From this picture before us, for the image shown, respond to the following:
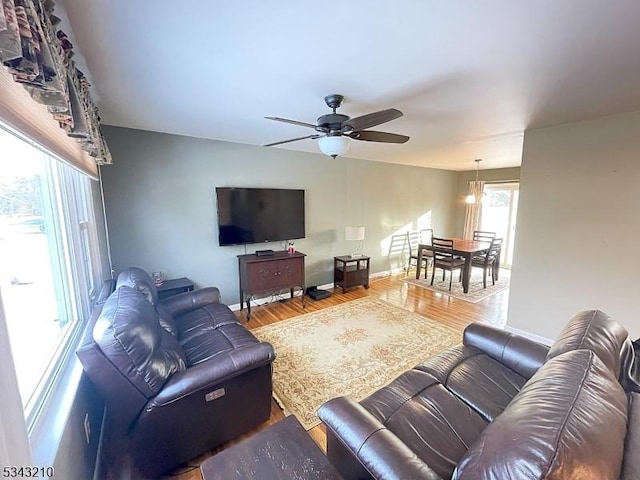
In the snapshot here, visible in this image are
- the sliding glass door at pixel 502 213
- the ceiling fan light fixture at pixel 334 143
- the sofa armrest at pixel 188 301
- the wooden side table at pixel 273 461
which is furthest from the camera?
the sliding glass door at pixel 502 213

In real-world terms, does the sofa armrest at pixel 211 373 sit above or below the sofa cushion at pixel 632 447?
below

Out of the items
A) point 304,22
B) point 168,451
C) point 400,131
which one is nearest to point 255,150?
point 400,131

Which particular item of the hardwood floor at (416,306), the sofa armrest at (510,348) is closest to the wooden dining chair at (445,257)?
the hardwood floor at (416,306)

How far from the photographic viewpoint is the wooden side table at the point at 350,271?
462 centimetres

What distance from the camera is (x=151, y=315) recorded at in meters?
1.75

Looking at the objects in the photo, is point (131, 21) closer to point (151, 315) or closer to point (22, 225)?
point (22, 225)

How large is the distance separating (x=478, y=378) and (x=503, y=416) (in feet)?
2.85

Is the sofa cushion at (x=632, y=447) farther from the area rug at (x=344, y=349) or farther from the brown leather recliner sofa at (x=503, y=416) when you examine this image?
the area rug at (x=344, y=349)

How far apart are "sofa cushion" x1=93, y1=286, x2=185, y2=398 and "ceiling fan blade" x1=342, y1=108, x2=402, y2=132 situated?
179cm

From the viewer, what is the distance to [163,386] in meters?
1.46

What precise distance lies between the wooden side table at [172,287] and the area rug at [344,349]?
0.96 meters

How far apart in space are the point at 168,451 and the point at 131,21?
7.06 ft

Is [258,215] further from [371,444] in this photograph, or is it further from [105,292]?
[371,444]

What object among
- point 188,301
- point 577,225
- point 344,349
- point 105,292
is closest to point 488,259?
point 577,225
